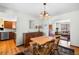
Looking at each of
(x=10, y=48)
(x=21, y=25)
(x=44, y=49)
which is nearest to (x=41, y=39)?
(x=44, y=49)

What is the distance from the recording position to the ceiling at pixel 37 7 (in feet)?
Result: 5.09

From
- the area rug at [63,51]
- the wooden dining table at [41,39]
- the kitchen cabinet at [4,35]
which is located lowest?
the area rug at [63,51]

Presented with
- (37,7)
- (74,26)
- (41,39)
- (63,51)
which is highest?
(37,7)

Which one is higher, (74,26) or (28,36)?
(74,26)

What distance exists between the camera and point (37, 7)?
1588 millimetres

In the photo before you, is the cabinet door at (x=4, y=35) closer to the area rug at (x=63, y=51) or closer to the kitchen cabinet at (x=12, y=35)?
the kitchen cabinet at (x=12, y=35)

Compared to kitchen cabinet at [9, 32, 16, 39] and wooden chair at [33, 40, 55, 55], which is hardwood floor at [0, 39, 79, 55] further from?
wooden chair at [33, 40, 55, 55]

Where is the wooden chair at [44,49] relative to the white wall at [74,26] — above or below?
below

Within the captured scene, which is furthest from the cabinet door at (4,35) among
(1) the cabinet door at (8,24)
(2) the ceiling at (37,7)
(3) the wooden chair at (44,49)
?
(3) the wooden chair at (44,49)

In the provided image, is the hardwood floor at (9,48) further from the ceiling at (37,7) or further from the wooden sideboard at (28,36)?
the ceiling at (37,7)

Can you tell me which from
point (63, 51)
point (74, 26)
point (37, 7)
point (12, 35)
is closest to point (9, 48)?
point (12, 35)

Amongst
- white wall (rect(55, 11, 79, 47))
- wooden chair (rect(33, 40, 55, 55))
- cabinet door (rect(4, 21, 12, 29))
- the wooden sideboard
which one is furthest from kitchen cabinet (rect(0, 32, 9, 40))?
white wall (rect(55, 11, 79, 47))

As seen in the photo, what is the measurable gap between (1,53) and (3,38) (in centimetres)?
27

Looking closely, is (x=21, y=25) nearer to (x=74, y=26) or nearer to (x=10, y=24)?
(x=10, y=24)
